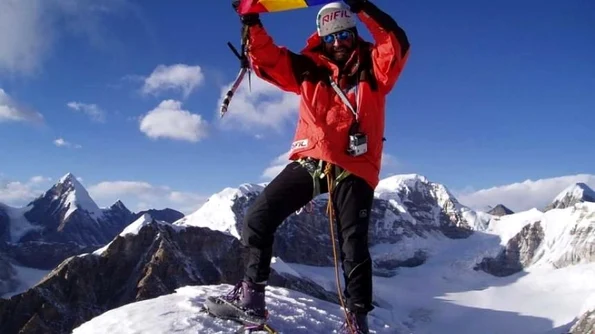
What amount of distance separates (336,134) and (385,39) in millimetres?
1400

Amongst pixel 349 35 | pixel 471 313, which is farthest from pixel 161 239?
pixel 349 35

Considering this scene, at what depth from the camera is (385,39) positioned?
21.6 feet

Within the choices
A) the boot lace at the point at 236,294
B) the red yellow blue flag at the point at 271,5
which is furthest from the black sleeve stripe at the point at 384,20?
the boot lace at the point at 236,294

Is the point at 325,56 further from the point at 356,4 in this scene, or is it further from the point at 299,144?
the point at 299,144

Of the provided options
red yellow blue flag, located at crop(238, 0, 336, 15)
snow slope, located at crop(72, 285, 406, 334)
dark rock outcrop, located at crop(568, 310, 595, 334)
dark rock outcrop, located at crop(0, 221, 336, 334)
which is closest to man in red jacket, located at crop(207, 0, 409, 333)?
red yellow blue flag, located at crop(238, 0, 336, 15)

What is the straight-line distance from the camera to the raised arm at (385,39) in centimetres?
652

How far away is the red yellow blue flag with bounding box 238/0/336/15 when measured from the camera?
7219 millimetres

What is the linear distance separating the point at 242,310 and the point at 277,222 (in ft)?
4.61

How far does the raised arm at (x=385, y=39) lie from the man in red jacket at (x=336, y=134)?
13 mm

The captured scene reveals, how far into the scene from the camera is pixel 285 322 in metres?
7.94

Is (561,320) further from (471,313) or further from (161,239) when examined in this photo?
(161,239)

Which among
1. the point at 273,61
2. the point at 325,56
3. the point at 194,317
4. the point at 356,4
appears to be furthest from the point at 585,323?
the point at 356,4

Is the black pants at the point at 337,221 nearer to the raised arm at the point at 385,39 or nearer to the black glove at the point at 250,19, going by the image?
the raised arm at the point at 385,39

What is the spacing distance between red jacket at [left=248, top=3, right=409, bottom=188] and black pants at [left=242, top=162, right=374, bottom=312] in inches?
11.4
